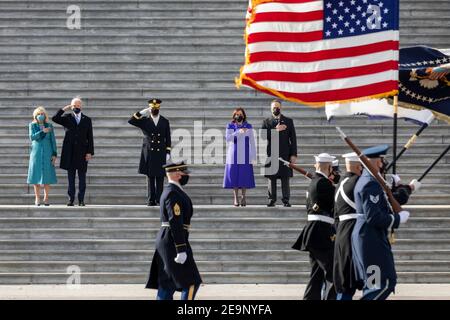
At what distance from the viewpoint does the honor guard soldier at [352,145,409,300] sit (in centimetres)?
1411

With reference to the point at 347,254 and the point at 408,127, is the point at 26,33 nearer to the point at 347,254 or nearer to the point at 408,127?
the point at 408,127

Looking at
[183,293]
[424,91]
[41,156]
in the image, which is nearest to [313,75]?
[424,91]

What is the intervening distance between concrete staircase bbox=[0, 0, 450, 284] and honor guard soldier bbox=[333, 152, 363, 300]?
4571 millimetres

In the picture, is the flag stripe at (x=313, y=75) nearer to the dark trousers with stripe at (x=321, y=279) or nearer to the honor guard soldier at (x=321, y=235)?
the honor guard soldier at (x=321, y=235)

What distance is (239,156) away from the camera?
21.3m

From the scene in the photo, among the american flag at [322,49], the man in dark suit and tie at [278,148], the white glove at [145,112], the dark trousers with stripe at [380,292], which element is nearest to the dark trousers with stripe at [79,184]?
the white glove at [145,112]

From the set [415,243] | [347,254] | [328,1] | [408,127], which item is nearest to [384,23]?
[328,1]

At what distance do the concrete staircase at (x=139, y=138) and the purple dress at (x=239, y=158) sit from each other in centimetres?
64

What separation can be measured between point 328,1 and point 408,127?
30.7 feet

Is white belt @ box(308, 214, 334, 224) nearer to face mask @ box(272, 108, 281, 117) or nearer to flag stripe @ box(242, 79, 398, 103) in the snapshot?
flag stripe @ box(242, 79, 398, 103)

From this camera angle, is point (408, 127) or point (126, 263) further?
point (408, 127)

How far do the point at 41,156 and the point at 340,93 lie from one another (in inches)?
323

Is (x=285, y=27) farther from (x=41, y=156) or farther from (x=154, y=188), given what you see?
(x=41, y=156)

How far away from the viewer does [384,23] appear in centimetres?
1445
